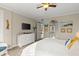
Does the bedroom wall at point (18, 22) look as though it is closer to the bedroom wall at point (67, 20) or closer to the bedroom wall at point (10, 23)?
the bedroom wall at point (10, 23)

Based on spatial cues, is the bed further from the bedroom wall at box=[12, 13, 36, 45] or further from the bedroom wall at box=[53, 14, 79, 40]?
the bedroom wall at box=[12, 13, 36, 45]

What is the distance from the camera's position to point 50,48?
0.77 meters

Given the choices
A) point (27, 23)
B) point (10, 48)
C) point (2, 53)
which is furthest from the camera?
point (27, 23)

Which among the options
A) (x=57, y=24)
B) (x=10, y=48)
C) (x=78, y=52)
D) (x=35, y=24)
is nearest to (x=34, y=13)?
(x=35, y=24)

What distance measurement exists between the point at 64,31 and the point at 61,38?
76mm

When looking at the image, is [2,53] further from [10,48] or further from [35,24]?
[35,24]

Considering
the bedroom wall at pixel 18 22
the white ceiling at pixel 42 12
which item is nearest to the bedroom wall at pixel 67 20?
the white ceiling at pixel 42 12

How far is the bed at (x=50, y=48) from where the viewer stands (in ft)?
2.21

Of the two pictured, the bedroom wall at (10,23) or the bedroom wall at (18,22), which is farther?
the bedroom wall at (18,22)

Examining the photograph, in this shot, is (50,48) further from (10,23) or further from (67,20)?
(10,23)

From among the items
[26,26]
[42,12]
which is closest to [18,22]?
[26,26]

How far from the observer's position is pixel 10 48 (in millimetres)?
681

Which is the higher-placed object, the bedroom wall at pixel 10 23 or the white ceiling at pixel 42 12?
the white ceiling at pixel 42 12

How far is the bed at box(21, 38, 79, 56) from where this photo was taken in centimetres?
67
